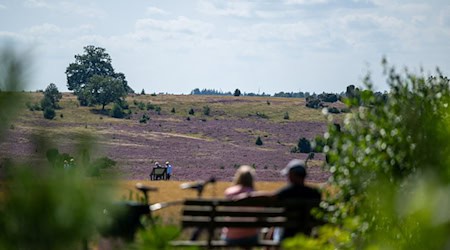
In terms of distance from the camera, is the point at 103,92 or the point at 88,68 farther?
the point at 88,68

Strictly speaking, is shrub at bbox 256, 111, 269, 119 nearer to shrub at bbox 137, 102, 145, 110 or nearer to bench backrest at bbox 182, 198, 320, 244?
shrub at bbox 137, 102, 145, 110

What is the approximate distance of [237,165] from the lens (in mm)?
75500

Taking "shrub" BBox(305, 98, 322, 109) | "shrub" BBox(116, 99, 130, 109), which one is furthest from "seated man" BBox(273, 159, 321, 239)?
"shrub" BBox(305, 98, 322, 109)

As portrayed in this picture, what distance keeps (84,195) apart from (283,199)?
732 cm

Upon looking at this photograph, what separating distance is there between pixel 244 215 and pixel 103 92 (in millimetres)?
105879

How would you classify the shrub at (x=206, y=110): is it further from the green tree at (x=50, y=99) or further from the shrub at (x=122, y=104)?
the green tree at (x=50, y=99)

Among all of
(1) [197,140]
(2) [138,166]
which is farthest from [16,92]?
(1) [197,140]

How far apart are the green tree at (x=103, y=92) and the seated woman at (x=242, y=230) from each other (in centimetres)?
10370

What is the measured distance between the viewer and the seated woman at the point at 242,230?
990 cm

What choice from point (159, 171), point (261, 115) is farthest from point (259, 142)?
point (159, 171)

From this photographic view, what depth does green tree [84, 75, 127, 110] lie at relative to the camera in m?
114

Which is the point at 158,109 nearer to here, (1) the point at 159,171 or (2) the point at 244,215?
(1) the point at 159,171

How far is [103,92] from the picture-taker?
114m

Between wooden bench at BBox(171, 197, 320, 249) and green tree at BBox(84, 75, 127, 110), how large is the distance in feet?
342
